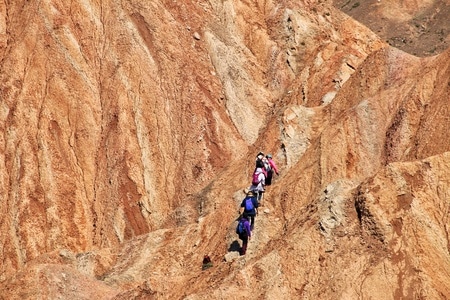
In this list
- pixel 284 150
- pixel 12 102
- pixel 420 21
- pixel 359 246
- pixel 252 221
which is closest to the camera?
pixel 359 246

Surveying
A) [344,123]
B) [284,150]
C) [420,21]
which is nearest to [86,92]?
[284,150]

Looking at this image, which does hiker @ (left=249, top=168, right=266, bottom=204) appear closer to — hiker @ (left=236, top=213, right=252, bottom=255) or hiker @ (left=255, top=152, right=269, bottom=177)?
hiker @ (left=255, top=152, right=269, bottom=177)

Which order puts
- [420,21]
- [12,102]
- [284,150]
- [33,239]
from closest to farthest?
[284,150], [33,239], [12,102], [420,21]

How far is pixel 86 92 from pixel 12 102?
12.5ft

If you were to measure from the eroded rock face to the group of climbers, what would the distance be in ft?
1.59

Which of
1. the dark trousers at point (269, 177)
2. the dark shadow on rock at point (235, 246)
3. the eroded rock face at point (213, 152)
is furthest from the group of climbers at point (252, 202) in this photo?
the eroded rock face at point (213, 152)

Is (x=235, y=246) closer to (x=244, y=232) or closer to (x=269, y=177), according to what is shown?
(x=244, y=232)

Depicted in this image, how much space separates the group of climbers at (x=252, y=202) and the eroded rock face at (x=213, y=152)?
48 centimetres

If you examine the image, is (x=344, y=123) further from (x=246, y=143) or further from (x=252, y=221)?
(x=246, y=143)

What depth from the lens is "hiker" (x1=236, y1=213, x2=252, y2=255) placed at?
24250 millimetres

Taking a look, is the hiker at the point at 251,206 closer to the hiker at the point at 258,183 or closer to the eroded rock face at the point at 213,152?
the eroded rock face at the point at 213,152

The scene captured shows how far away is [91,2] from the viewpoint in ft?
146

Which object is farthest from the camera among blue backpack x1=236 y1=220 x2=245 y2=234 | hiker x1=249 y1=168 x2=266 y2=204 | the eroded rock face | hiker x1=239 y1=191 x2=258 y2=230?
hiker x1=249 y1=168 x2=266 y2=204

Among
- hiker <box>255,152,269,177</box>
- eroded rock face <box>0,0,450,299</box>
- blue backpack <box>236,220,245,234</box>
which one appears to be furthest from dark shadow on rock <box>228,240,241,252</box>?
hiker <box>255,152,269,177</box>
